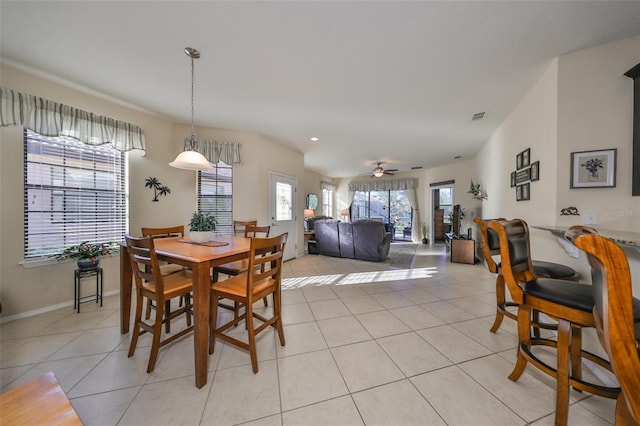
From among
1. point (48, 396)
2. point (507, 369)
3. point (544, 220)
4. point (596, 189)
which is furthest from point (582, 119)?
point (48, 396)

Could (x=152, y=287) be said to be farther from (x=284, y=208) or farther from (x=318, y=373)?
(x=284, y=208)

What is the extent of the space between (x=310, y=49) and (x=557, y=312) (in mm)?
2538

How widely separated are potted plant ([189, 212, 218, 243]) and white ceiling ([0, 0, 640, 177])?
155 cm

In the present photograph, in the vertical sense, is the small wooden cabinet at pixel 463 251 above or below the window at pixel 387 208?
below

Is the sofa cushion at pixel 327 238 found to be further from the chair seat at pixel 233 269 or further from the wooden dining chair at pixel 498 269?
the wooden dining chair at pixel 498 269

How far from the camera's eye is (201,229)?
7.00 feet

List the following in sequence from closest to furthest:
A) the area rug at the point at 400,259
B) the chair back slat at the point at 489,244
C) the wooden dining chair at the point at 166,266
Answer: the chair back slat at the point at 489,244 < the wooden dining chair at the point at 166,266 < the area rug at the point at 400,259

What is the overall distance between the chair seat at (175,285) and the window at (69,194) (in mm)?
1793

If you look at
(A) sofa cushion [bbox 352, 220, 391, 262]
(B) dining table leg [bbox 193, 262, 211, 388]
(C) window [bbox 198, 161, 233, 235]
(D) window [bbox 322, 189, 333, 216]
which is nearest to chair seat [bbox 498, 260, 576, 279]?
(B) dining table leg [bbox 193, 262, 211, 388]

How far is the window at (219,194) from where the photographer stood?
387cm

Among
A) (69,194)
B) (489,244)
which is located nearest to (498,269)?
(489,244)

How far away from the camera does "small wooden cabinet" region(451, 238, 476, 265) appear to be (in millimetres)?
4648

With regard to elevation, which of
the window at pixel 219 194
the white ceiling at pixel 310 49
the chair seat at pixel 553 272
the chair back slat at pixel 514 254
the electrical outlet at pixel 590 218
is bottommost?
the chair seat at pixel 553 272

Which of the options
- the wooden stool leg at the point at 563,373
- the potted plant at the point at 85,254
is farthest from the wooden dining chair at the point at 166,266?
the wooden stool leg at the point at 563,373
